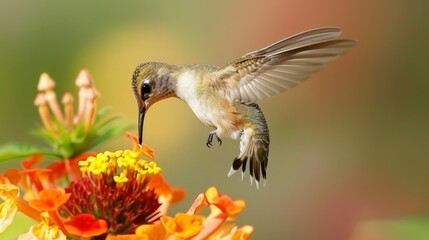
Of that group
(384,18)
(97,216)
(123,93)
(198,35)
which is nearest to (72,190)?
(97,216)

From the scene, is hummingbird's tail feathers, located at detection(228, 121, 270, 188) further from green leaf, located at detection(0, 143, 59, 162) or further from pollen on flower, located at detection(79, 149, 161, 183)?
green leaf, located at detection(0, 143, 59, 162)

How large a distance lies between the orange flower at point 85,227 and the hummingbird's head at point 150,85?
0.41 ft

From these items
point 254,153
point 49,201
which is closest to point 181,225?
point 49,201

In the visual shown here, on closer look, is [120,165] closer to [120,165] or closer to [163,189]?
[120,165]

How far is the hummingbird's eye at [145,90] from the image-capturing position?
102 cm

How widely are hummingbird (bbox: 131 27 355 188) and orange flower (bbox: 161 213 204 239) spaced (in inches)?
5.1

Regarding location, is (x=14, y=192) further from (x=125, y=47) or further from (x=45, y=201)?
(x=125, y=47)

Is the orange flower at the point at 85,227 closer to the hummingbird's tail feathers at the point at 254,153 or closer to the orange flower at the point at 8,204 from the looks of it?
the orange flower at the point at 8,204

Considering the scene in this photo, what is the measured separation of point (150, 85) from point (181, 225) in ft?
0.65

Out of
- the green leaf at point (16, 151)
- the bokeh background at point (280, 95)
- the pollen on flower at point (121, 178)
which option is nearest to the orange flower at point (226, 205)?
the pollen on flower at point (121, 178)

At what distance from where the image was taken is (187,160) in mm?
2859

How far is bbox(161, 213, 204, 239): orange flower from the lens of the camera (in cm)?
92

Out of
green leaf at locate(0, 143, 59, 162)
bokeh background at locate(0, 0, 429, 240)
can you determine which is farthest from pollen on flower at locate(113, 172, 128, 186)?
bokeh background at locate(0, 0, 429, 240)

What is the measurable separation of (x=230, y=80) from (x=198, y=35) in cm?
201
